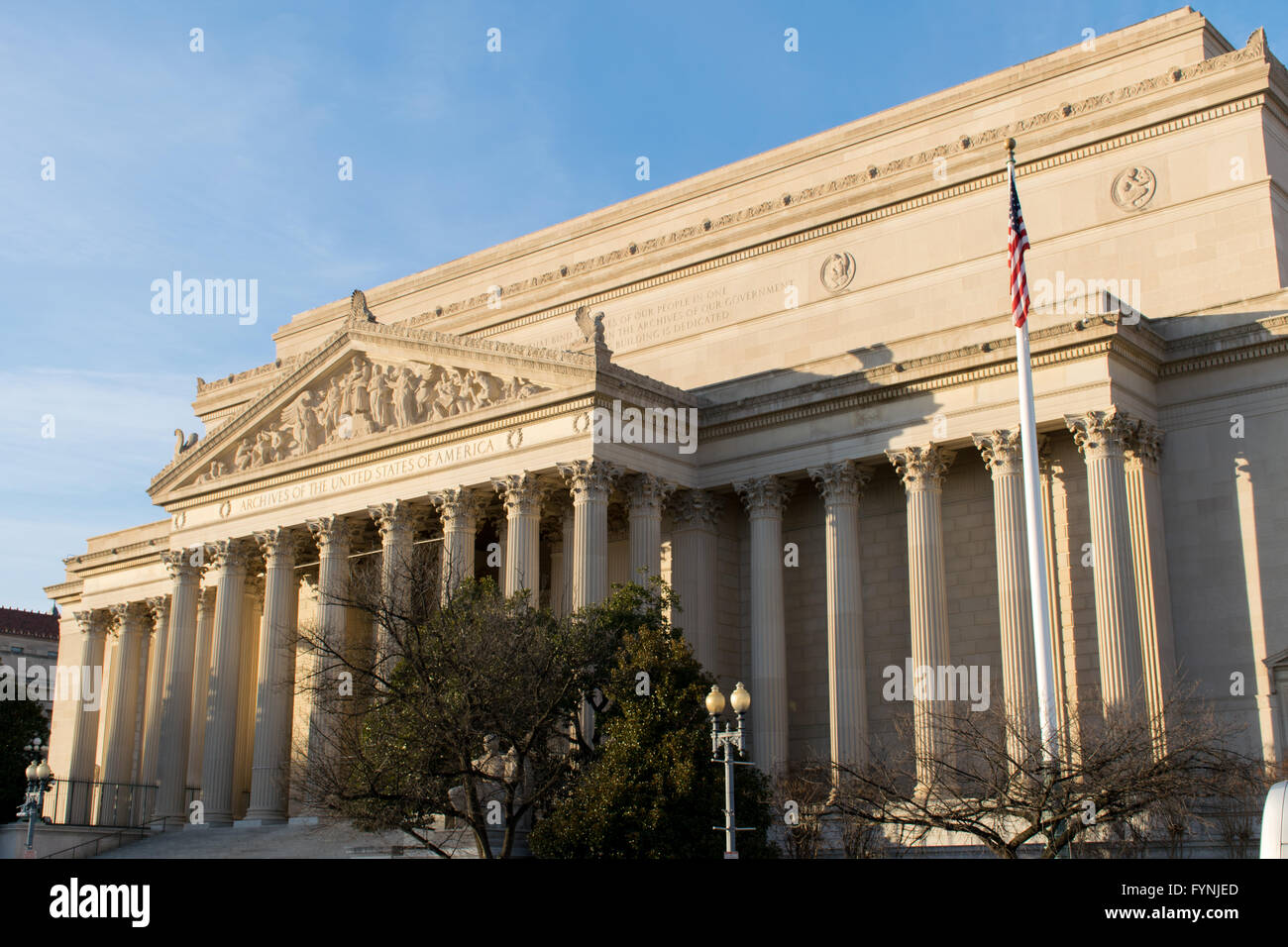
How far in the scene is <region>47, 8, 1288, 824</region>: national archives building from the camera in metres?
38.7

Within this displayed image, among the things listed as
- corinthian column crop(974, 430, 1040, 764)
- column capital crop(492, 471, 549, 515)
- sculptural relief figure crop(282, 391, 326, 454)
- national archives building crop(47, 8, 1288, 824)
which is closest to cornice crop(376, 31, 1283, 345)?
national archives building crop(47, 8, 1288, 824)

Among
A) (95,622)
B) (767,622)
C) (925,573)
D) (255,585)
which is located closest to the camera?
(925,573)

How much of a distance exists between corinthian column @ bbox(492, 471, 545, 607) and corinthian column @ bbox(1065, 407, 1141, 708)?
16294 mm

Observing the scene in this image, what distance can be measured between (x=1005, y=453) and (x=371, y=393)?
72.0ft

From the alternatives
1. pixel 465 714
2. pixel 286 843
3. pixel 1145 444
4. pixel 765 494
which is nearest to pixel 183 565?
pixel 286 843

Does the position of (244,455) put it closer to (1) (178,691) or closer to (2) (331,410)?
(2) (331,410)

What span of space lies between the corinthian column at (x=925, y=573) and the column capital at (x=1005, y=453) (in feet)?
6.56

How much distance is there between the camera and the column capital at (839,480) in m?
43.0

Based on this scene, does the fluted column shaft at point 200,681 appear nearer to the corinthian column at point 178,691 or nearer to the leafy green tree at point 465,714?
the corinthian column at point 178,691

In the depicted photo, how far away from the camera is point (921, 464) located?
41406 millimetres

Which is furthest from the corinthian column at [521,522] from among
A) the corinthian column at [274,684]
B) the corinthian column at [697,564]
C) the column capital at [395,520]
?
the corinthian column at [274,684]

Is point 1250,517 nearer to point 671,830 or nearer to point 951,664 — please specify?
point 951,664

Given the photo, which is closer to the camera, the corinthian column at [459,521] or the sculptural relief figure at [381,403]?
the corinthian column at [459,521]
